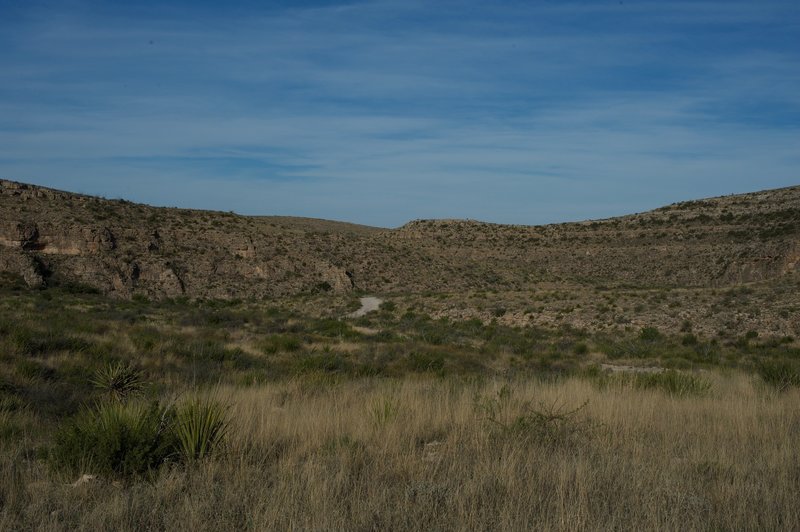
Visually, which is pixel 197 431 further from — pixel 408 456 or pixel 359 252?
pixel 359 252

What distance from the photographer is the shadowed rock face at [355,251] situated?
4738 cm

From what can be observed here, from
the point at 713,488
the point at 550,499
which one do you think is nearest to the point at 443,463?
the point at 550,499

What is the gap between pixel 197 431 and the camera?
5.50 m

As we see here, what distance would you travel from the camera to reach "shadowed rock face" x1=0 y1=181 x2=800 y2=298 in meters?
47.4

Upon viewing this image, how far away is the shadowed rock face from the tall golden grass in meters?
42.5

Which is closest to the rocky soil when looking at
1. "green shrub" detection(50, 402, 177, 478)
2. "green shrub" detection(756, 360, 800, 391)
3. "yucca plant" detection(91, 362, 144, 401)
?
"green shrub" detection(756, 360, 800, 391)

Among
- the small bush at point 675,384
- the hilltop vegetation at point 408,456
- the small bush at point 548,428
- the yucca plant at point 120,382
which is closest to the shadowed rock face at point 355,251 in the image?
the yucca plant at point 120,382

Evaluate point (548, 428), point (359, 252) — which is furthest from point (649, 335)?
point (359, 252)

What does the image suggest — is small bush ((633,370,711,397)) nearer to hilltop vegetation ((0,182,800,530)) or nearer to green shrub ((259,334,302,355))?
hilltop vegetation ((0,182,800,530))

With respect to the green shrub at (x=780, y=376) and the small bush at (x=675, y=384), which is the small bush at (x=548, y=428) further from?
the green shrub at (x=780, y=376)

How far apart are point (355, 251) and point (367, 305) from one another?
20997 millimetres

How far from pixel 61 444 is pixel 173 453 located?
106cm

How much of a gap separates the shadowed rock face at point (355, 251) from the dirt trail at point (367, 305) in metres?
7.93

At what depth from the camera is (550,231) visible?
3219 inches
